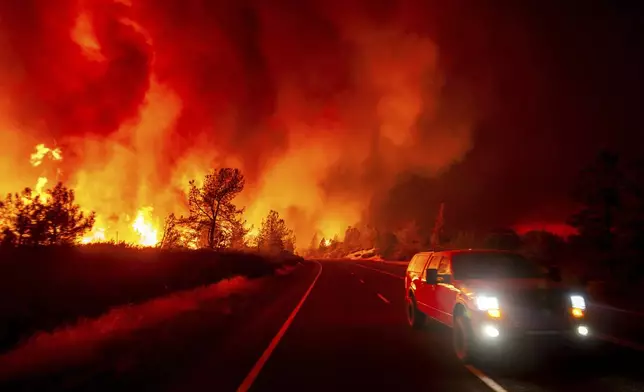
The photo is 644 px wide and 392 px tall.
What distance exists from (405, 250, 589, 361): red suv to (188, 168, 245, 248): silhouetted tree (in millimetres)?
30729

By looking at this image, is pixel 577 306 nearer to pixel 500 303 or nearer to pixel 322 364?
pixel 500 303

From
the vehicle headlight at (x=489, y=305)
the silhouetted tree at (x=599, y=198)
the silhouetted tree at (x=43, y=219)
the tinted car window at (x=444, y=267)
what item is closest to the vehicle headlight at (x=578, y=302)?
the vehicle headlight at (x=489, y=305)

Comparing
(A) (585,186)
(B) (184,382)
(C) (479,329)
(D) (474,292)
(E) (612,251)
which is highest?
(A) (585,186)

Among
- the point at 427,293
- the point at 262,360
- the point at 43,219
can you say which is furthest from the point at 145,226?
the point at 262,360

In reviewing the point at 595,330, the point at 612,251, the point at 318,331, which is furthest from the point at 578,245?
the point at 318,331

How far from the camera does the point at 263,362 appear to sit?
25.1 feet

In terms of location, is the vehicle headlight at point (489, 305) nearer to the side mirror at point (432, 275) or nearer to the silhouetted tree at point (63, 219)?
the side mirror at point (432, 275)

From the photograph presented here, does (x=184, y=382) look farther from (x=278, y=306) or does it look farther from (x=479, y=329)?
(x=278, y=306)

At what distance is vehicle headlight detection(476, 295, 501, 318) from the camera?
7277 millimetres

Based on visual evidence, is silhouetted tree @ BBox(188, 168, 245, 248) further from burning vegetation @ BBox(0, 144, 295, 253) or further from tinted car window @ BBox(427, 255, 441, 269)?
tinted car window @ BBox(427, 255, 441, 269)

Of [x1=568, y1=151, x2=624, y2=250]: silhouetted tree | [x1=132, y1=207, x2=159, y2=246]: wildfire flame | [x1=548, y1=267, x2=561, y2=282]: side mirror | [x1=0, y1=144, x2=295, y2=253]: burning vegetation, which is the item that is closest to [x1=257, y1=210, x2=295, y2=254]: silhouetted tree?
[x1=0, y1=144, x2=295, y2=253]: burning vegetation

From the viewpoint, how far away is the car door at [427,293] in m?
10.1

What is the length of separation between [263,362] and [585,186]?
32.1 m

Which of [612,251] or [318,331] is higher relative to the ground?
[612,251]
